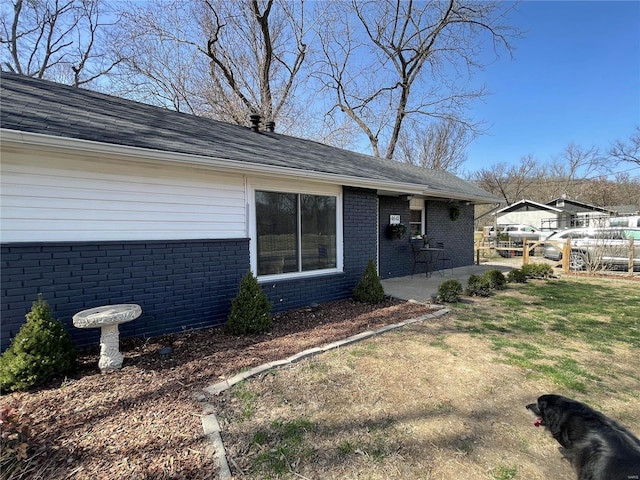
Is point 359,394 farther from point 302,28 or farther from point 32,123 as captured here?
point 302,28

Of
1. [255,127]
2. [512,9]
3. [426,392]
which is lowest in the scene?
[426,392]

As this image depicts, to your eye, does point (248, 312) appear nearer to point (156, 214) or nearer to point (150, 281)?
point (150, 281)

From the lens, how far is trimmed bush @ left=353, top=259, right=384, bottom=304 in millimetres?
6004

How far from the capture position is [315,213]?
19.1 ft

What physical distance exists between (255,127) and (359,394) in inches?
252

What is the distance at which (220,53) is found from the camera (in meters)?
14.2

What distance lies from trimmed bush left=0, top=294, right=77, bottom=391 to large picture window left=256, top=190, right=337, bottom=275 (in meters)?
2.71

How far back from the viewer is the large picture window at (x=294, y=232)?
5.21 metres

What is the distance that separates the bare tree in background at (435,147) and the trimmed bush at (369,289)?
69.5ft

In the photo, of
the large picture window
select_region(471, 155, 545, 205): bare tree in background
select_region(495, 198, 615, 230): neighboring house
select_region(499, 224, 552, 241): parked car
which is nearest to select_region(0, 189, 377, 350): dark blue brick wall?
the large picture window

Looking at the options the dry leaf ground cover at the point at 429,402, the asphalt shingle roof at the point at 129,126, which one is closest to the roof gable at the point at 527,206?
the dry leaf ground cover at the point at 429,402

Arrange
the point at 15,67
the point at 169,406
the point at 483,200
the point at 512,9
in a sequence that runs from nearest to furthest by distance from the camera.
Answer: the point at 169,406 → the point at 483,200 → the point at 512,9 → the point at 15,67

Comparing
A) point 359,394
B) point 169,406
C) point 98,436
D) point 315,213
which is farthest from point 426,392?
point 315,213

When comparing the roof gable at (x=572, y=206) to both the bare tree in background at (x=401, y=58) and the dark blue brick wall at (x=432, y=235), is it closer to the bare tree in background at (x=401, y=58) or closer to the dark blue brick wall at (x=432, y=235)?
the bare tree in background at (x=401, y=58)
